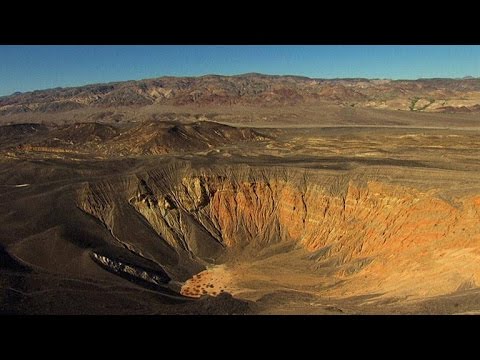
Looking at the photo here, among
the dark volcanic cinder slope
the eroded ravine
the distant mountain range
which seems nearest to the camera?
the eroded ravine

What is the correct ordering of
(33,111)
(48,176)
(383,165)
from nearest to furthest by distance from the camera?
(383,165) < (48,176) < (33,111)

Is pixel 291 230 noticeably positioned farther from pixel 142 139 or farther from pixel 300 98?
pixel 300 98

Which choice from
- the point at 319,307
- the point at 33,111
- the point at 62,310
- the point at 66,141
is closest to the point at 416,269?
the point at 319,307

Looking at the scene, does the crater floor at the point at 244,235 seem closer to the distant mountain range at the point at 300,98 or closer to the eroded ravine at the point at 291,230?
the eroded ravine at the point at 291,230

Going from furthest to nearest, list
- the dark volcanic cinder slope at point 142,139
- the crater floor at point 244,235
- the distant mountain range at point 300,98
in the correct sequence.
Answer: the distant mountain range at point 300,98 < the dark volcanic cinder slope at point 142,139 < the crater floor at point 244,235

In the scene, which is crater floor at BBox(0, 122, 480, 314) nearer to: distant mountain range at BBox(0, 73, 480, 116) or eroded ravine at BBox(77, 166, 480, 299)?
eroded ravine at BBox(77, 166, 480, 299)

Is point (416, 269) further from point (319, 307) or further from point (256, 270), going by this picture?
point (256, 270)

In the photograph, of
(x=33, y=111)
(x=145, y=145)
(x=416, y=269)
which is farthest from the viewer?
(x=33, y=111)

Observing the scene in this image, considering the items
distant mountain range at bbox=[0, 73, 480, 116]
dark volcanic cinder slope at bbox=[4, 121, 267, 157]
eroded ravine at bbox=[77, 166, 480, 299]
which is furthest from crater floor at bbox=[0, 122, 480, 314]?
distant mountain range at bbox=[0, 73, 480, 116]

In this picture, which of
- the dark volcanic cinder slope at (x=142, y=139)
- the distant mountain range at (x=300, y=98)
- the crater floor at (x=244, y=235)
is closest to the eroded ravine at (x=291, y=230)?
the crater floor at (x=244, y=235)
